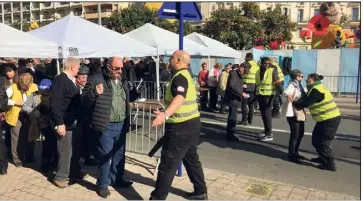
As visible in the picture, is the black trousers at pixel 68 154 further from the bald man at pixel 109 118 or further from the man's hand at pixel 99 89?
the man's hand at pixel 99 89

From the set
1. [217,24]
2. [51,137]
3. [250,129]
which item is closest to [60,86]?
[51,137]

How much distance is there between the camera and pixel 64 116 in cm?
475

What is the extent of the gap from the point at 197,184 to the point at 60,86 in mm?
2008

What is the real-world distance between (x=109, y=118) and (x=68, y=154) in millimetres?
933

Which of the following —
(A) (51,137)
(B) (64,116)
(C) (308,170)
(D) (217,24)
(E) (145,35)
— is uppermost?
(D) (217,24)

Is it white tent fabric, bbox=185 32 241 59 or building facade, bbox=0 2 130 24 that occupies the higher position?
building facade, bbox=0 2 130 24

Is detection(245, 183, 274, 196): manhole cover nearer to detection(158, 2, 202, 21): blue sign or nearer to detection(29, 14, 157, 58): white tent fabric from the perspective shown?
detection(158, 2, 202, 21): blue sign

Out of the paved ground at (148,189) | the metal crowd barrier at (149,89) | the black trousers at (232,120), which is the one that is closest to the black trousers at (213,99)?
the metal crowd barrier at (149,89)

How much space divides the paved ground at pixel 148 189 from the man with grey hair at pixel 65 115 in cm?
18

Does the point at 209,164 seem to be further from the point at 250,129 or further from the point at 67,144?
the point at 250,129

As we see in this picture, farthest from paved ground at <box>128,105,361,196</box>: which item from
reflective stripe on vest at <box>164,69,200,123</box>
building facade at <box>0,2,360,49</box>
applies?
building facade at <box>0,2,360,49</box>

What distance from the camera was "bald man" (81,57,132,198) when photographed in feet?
14.2

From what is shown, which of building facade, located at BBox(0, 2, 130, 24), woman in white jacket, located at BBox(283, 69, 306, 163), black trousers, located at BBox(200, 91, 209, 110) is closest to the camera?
woman in white jacket, located at BBox(283, 69, 306, 163)

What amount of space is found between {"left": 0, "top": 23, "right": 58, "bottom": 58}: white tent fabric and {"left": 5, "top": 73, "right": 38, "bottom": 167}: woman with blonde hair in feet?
3.63
